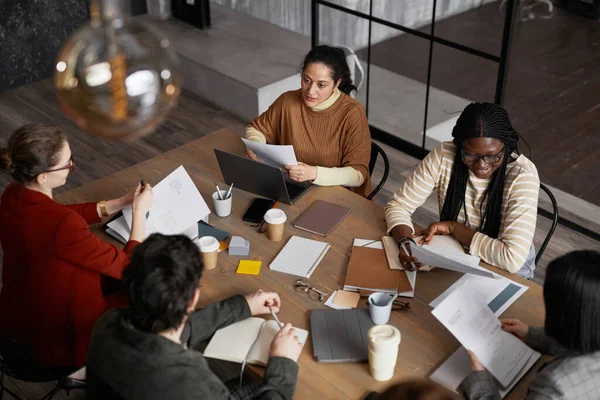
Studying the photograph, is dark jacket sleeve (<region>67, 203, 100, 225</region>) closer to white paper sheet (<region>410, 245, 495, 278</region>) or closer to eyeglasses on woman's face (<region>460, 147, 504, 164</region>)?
white paper sheet (<region>410, 245, 495, 278</region>)

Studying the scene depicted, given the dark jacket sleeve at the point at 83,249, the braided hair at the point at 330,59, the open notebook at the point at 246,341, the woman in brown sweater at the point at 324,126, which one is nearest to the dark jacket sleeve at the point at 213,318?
the open notebook at the point at 246,341

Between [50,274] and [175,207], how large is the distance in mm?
480

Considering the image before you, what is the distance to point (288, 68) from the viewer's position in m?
4.97

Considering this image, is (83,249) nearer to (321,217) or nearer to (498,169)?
(321,217)

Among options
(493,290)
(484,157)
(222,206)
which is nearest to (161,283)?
(222,206)

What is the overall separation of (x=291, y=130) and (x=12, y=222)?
122 centimetres

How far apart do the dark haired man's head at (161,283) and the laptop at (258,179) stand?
0.83 meters

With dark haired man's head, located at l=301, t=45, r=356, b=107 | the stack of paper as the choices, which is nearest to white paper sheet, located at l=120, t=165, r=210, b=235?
the stack of paper

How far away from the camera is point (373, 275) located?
2.18m

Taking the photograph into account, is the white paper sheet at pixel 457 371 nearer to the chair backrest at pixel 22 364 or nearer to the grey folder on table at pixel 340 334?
the grey folder on table at pixel 340 334

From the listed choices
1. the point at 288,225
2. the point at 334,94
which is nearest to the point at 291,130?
the point at 334,94

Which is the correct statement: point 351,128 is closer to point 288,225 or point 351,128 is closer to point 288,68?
point 288,225

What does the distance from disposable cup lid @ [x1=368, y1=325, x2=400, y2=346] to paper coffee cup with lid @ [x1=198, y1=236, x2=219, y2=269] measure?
61 cm

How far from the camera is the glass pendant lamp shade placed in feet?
4.82
